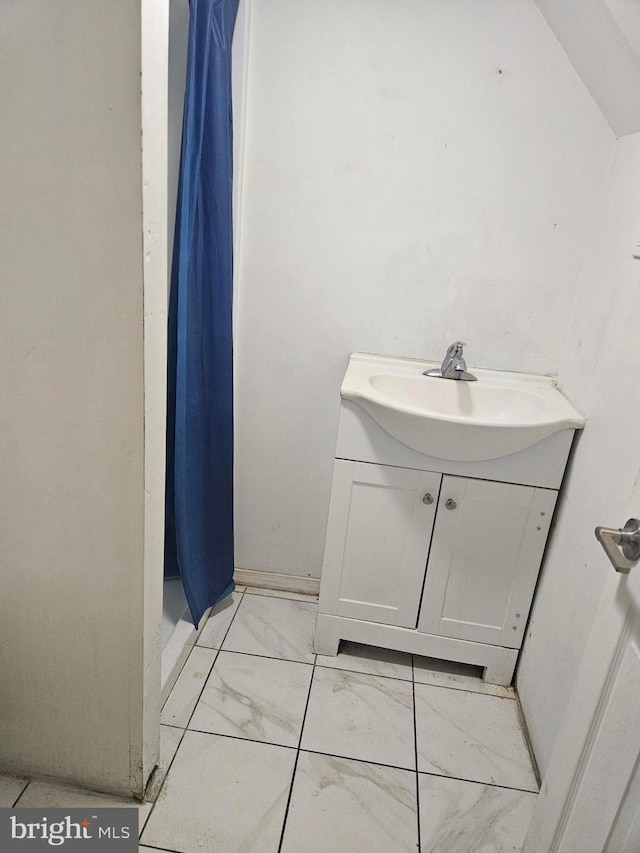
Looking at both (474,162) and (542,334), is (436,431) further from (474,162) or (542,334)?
(474,162)

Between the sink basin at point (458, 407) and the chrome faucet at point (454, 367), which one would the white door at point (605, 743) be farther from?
the chrome faucet at point (454, 367)

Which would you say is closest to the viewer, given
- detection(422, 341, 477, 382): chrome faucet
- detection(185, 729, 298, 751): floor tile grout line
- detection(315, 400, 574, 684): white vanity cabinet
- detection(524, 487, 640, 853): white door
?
detection(524, 487, 640, 853): white door

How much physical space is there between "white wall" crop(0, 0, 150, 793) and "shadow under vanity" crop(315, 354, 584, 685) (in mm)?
672

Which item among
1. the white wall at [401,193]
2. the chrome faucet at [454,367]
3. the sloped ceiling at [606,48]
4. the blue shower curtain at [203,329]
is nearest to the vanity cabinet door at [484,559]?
the chrome faucet at [454,367]

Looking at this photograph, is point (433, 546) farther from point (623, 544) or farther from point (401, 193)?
point (401, 193)

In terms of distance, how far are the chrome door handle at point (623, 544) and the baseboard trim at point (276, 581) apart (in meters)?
1.43

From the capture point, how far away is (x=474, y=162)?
1.72 m

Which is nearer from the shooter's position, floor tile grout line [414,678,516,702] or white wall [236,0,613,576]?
white wall [236,0,613,576]

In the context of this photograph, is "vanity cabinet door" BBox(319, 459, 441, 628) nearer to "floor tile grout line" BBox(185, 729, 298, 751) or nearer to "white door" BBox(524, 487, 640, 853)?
"floor tile grout line" BBox(185, 729, 298, 751)

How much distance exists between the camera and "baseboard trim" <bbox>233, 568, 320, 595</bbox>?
2.16 meters

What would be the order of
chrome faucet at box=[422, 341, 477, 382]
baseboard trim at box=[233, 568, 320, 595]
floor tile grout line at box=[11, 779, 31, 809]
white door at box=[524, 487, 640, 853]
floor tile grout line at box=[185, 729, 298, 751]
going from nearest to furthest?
white door at box=[524, 487, 640, 853] → floor tile grout line at box=[11, 779, 31, 809] → floor tile grout line at box=[185, 729, 298, 751] → chrome faucet at box=[422, 341, 477, 382] → baseboard trim at box=[233, 568, 320, 595]

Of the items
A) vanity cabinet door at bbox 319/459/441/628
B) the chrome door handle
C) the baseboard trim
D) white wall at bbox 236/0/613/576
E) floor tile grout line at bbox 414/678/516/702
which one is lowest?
floor tile grout line at bbox 414/678/516/702

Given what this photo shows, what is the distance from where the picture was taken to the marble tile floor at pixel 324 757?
132cm

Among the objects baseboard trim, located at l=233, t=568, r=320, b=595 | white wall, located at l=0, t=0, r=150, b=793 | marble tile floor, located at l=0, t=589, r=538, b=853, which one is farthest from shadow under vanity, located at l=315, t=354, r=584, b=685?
white wall, located at l=0, t=0, r=150, b=793
